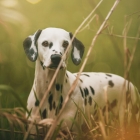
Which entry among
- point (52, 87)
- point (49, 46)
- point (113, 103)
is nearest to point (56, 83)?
point (52, 87)

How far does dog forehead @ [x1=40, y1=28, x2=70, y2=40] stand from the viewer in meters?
1.11

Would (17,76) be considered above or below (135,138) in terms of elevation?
above

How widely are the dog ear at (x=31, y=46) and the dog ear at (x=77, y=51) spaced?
0.13 m

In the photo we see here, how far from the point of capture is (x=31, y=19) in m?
1.19

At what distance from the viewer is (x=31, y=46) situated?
1.13 meters

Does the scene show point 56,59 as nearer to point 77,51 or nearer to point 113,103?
point 77,51

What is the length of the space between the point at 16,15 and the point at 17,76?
217mm

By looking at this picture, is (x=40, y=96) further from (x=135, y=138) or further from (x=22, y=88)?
(x=135, y=138)

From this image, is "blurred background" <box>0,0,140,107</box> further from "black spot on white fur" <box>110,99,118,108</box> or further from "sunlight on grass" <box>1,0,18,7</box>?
"black spot on white fur" <box>110,99,118,108</box>

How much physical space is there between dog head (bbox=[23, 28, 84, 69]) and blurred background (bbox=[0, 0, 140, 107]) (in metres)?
0.04

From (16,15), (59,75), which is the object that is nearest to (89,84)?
(59,75)

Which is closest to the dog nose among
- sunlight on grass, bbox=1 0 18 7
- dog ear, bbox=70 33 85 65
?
dog ear, bbox=70 33 85 65

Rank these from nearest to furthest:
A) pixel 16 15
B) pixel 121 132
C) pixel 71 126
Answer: pixel 121 132, pixel 71 126, pixel 16 15

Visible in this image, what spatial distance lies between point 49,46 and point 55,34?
0.06 metres
